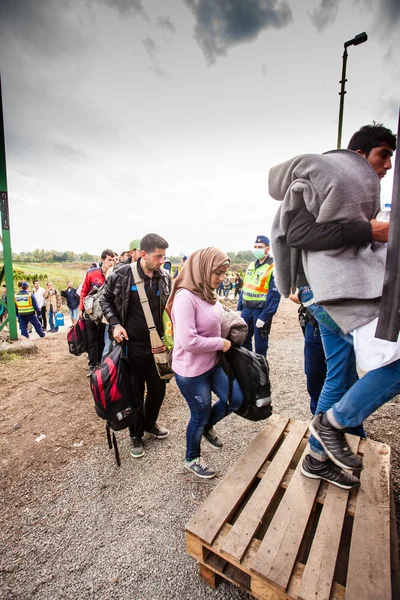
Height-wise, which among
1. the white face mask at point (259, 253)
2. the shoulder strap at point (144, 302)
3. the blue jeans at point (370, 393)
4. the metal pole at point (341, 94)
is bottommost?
the blue jeans at point (370, 393)

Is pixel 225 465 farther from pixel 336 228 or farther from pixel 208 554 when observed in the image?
pixel 336 228

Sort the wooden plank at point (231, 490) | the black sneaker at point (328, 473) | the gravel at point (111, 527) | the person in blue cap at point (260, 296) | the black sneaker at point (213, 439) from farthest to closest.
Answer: the person in blue cap at point (260, 296) < the black sneaker at point (213, 439) < the black sneaker at point (328, 473) < the gravel at point (111, 527) < the wooden plank at point (231, 490)

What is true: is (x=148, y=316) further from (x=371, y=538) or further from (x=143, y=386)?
(x=371, y=538)

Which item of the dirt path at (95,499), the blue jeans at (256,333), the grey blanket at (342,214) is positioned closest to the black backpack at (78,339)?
the dirt path at (95,499)

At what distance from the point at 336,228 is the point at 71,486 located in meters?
2.83

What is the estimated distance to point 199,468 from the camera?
242cm

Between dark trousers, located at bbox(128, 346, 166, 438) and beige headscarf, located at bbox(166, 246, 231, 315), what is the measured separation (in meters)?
0.95

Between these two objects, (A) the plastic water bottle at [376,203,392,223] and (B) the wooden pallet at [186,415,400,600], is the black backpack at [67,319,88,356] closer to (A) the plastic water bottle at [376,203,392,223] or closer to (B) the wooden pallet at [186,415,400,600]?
(B) the wooden pallet at [186,415,400,600]

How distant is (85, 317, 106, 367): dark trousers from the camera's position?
168 inches

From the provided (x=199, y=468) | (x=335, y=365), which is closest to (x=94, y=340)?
(x=199, y=468)

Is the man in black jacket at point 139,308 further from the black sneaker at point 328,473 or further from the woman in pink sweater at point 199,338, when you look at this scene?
the black sneaker at point 328,473

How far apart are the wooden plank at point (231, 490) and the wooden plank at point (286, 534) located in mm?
239

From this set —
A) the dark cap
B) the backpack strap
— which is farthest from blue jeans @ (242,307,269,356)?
the backpack strap

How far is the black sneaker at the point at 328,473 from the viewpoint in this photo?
1.74 m
